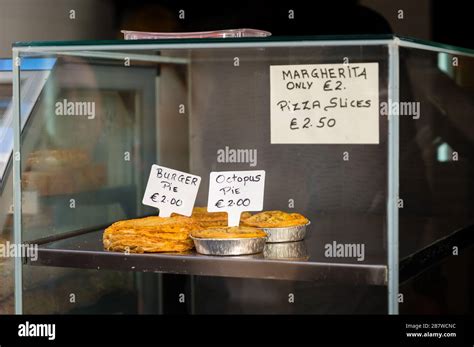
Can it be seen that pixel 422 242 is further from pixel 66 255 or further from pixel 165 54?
pixel 165 54

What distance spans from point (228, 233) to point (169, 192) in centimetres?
34

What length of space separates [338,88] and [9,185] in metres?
1.08

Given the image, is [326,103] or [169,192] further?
[169,192]

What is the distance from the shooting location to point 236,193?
95.1 inches

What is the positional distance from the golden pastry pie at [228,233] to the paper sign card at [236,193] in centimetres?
9

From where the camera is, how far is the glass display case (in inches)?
84.2

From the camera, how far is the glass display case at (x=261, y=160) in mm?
2139

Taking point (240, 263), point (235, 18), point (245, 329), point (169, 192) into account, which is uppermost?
point (235, 18)

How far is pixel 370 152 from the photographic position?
9.87 feet
